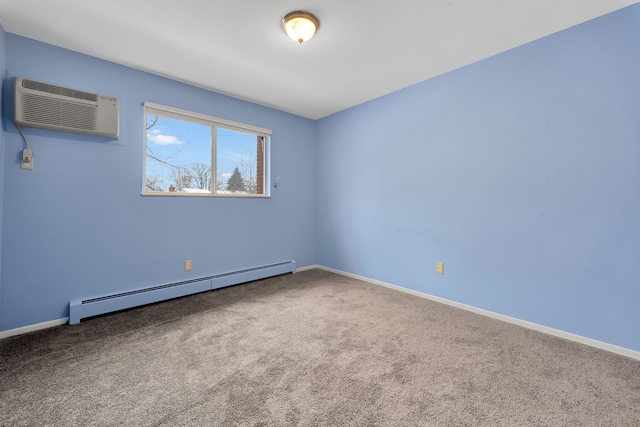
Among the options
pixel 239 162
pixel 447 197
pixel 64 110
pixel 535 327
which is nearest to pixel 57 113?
pixel 64 110

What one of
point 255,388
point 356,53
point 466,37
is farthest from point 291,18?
point 255,388

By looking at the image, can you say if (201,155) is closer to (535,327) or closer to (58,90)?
(58,90)

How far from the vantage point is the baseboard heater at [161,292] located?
2.39 metres

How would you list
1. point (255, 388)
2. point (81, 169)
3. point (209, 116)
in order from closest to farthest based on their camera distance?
1. point (255, 388)
2. point (81, 169)
3. point (209, 116)

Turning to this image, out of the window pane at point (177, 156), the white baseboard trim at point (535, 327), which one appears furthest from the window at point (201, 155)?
the white baseboard trim at point (535, 327)

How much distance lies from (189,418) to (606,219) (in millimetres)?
3080

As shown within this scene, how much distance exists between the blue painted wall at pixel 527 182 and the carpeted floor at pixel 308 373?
0.38 metres

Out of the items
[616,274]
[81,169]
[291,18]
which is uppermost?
[291,18]

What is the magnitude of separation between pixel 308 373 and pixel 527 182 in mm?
2439

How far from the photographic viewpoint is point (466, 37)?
2.23 metres

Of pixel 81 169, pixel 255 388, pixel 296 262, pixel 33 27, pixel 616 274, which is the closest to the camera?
pixel 255 388

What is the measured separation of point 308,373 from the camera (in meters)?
1.65

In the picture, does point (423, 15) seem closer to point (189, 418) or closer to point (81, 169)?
point (189, 418)

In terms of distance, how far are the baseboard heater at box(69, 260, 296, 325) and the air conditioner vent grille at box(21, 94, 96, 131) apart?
63.8 inches
